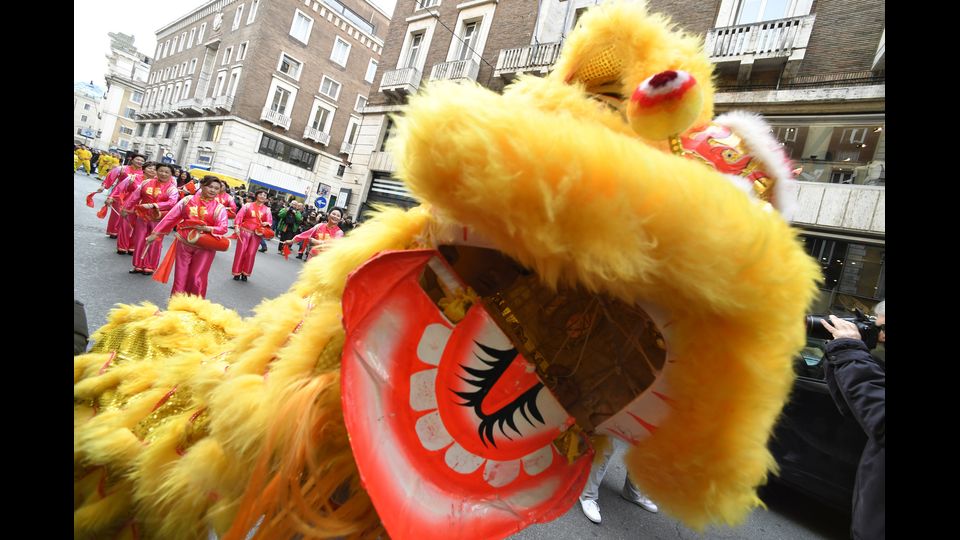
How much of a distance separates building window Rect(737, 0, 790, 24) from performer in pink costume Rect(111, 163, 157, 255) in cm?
1243

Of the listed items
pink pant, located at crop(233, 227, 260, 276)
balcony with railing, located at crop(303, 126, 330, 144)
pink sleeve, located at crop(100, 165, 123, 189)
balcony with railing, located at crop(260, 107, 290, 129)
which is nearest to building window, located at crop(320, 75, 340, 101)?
balcony with railing, located at crop(303, 126, 330, 144)

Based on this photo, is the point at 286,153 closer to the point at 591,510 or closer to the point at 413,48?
the point at 413,48

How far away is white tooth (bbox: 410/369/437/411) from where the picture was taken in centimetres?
83

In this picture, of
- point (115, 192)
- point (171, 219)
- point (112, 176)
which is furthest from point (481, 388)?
point (112, 176)

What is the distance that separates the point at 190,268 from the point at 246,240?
9.39 ft

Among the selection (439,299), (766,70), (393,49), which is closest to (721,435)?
(439,299)

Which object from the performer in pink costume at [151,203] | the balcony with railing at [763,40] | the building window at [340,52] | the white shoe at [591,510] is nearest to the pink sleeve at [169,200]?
the performer in pink costume at [151,203]

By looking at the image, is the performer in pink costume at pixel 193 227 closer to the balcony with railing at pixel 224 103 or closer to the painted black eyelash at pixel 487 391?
the painted black eyelash at pixel 487 391

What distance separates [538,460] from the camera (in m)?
0.97

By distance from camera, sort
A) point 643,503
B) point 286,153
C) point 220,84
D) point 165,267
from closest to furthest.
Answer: point 643,503 → point 165,267 → point 286,153 → point 220,84

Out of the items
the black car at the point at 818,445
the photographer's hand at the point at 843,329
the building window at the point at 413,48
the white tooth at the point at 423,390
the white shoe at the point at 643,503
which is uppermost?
the building window at the point at 413,48

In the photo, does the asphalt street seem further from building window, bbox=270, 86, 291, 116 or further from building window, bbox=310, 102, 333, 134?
building window, bbox=310, 102, 333, 134

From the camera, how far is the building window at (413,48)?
1800 centimetres

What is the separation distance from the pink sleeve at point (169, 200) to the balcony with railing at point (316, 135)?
24068 mm
